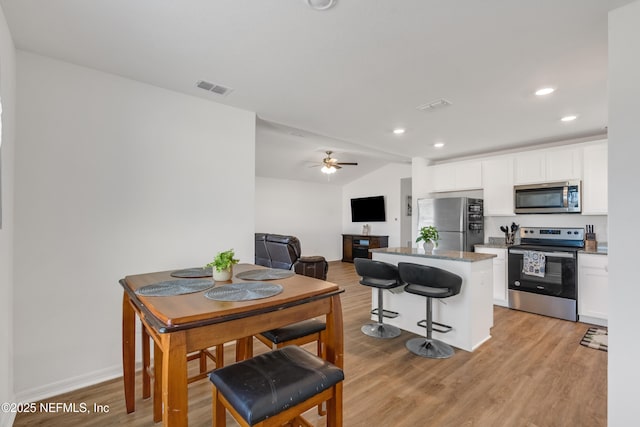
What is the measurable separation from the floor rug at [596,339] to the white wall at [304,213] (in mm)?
5944

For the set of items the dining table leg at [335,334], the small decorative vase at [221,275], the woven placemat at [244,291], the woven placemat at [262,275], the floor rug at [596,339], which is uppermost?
the small decorative vase at [221,275]

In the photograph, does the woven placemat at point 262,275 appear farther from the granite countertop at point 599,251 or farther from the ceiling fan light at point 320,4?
the granite countertop at point 599,251

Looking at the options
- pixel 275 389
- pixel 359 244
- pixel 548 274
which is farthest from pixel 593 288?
pixel 359 244

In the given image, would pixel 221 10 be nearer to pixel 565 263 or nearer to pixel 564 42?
pixel 564 42

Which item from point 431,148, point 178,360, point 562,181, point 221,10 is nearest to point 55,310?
point 178,360

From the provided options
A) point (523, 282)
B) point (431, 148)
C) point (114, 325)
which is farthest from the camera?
point (431, 148)

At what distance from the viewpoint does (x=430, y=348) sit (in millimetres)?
2859

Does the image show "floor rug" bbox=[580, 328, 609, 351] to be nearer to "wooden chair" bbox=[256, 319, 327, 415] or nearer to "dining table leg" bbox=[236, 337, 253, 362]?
Answer: "wooden chair" bbox=[256, 319, 327, 415]

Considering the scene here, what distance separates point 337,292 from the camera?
63.2 inches

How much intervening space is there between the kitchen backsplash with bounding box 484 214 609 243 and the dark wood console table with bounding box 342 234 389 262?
3.09 meters

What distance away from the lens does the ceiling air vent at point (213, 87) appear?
2590 mm

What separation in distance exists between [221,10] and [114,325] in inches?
97.7

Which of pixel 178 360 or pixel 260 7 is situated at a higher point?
pixel 260 7

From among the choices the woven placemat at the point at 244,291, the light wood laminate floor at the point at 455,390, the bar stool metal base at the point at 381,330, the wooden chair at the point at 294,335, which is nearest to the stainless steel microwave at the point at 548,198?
the light wood laminate floor at the point at 455,390
